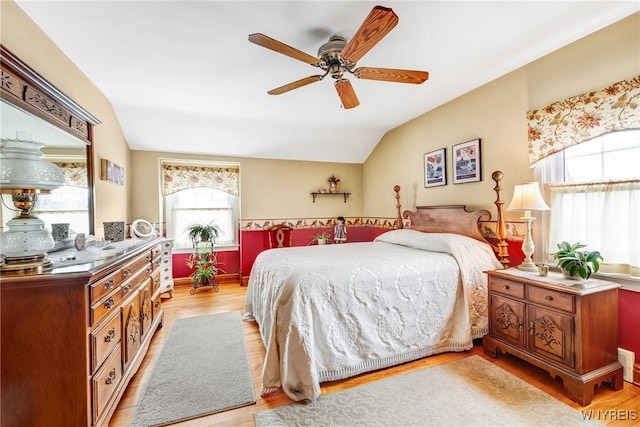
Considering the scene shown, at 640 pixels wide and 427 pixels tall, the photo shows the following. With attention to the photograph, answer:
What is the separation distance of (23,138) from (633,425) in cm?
394

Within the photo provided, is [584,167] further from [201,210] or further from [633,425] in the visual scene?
[201,210]

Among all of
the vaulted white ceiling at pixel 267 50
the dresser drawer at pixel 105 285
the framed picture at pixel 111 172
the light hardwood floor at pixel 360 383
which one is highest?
the vaulted white ceiling at pixel 267 50

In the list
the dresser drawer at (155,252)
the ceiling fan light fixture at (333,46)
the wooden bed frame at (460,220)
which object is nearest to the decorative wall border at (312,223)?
the wooden bed frame at (460,220)

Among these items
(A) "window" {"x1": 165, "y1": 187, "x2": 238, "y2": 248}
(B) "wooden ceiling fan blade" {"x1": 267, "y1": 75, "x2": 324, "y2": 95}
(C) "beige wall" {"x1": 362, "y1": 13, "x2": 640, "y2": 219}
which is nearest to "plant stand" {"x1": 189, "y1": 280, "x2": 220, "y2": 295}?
(A) "window" {"x1": 165, "y1": 187, "x2": 238, "y2": 248}

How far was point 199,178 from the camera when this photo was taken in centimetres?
453

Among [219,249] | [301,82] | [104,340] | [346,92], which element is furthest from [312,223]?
[104,340]

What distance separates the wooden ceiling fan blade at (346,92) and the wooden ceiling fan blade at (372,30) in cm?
31

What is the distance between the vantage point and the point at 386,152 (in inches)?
182

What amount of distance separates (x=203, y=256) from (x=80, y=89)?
268 centimetres

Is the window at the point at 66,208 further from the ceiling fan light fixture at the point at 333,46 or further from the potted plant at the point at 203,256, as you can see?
the ceiling fan light fixture at the point at 333,46

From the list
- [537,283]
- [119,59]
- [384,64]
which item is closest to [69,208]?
[119,59]

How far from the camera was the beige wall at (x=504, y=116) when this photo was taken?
195 cm

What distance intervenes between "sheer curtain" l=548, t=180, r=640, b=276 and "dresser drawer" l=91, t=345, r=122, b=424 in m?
3.41

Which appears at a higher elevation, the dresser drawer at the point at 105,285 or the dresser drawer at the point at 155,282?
the dresser drawer at the point at 105,285
